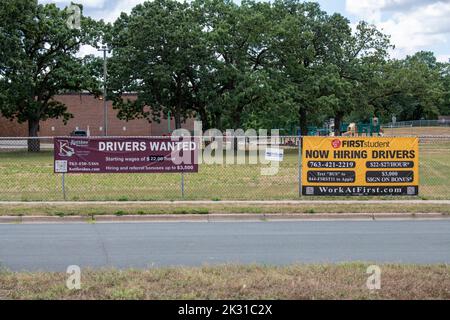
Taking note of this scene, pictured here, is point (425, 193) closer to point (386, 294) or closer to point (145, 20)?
point (386, 294)

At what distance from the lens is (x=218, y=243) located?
32.3 ft

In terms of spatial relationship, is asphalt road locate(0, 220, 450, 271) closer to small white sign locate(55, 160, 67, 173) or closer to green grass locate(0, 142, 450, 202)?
small white sign locate(55, 160, 67, 173)

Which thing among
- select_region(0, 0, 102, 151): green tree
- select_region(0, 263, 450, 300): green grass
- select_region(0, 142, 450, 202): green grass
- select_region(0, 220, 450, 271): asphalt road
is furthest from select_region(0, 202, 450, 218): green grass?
select_region(0, 0, 102, 151): green tree

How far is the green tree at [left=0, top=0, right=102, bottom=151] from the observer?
137 ft

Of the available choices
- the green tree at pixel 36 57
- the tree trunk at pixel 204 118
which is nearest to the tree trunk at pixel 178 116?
the tree trunk at pixel 204 118

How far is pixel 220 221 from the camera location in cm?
1303

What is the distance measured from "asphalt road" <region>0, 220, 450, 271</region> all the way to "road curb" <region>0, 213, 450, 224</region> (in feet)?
1.69

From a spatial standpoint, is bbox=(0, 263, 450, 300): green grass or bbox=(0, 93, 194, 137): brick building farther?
bbox=(0, 93, 194, 137): brick building

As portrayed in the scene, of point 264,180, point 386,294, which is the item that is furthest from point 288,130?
point 386,294

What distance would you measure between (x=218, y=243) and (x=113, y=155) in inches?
277

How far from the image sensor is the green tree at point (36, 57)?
41.7 metres

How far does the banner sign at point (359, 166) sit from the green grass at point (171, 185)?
0.60 m

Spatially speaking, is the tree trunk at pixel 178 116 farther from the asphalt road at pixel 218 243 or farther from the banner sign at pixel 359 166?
the asphalt road at pixel 218 243

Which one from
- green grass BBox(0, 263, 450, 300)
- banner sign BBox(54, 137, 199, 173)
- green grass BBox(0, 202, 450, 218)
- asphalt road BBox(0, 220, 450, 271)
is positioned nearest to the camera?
green grass BBox(0, 263, 450, 300)
